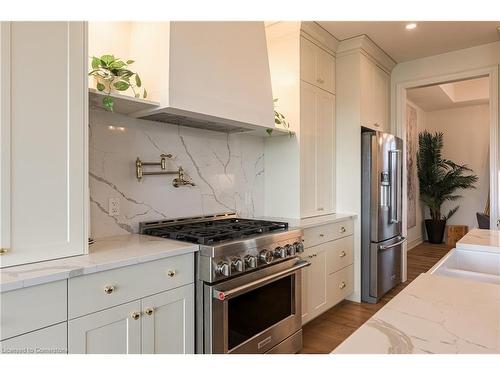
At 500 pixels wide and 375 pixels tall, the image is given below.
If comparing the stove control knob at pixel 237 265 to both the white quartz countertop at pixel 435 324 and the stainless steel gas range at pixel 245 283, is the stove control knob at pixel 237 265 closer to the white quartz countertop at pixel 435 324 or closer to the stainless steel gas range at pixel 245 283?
the stainless steel gas range at pixel 245 283

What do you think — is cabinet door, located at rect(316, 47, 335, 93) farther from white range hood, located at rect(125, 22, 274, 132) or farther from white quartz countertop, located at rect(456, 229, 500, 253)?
white quartz countertop, located at rect(456, 229, 500, 253)

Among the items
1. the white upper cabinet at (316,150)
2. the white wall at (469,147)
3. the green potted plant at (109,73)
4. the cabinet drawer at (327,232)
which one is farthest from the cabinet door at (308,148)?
the white wall at (469,147)

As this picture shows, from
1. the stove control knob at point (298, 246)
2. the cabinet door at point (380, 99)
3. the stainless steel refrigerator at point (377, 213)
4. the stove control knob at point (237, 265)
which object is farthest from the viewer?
the cabinet door at point (380, 99)

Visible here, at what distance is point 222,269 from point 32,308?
2.87ft

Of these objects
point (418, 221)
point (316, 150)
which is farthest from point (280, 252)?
point (418, 221)

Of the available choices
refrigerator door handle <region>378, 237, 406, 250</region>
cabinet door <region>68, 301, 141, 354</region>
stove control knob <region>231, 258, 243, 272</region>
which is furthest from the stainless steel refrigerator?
cabinet door <region>68, 301, 141, 354</region>

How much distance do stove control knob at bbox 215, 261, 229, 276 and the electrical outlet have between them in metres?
0.77

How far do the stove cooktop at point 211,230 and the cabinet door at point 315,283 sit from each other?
0.59 metres

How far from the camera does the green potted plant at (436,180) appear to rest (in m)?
6.31

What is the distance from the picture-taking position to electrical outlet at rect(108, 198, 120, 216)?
80.8 inches

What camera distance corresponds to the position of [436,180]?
21.0 ft

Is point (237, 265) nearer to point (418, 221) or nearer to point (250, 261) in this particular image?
point (250, 261)

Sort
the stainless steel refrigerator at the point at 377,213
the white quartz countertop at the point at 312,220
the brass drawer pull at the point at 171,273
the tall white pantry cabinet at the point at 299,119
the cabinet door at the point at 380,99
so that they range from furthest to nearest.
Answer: the cabinet door at the point at 380,99
the stainless steel refrigerator at the point at 377,213
the tall white pantry cabinet at the point at 299,119
the white quartz countertop at the point at 312,220
the brass drawer pull at the point at 171,273

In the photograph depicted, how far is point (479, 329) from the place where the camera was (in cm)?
80
